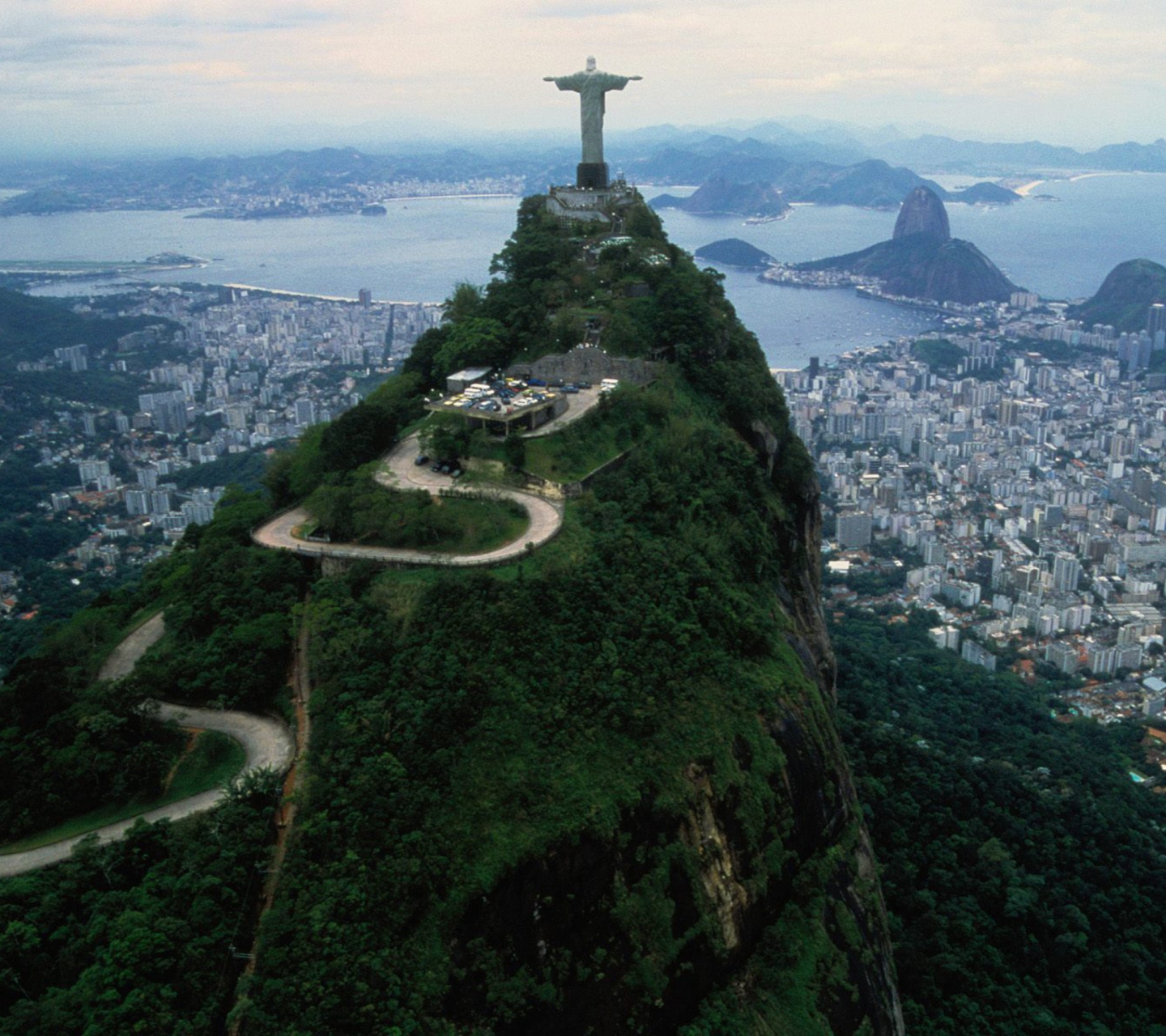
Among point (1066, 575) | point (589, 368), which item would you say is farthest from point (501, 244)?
point (589, 368)

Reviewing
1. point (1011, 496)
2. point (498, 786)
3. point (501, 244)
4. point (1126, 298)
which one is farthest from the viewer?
point (501, 244)

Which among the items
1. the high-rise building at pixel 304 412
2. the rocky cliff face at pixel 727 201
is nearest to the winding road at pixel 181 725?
the high-rise building at pixel 304 412

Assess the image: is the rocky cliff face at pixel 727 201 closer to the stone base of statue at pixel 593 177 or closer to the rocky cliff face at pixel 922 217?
the rocky cliff face at pixel 922 217

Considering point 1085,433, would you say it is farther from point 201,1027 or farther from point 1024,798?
point 201,1027

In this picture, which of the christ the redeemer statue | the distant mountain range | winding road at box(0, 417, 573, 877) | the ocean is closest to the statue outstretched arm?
the christ the redeemer statue

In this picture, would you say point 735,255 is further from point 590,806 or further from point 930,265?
point 590,806

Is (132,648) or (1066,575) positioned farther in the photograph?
(1066,575)
